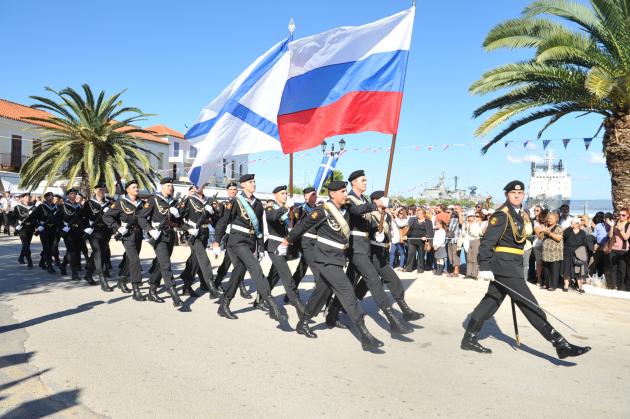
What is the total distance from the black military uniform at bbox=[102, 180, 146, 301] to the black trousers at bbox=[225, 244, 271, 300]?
1.97 meters

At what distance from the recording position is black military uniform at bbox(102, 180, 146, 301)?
8156mm

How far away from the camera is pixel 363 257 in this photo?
6211mm

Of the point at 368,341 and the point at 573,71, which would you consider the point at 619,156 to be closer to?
the point at 573,71

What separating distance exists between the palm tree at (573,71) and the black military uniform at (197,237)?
6.88m

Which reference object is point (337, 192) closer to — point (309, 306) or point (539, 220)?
point (309, 306)

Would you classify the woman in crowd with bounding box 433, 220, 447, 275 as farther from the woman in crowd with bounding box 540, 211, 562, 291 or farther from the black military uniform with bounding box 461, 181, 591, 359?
the black military uniform with bounding box 461, 181, 591, 359

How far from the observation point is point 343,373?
4.70 meters

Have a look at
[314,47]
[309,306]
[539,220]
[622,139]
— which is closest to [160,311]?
[309,306]

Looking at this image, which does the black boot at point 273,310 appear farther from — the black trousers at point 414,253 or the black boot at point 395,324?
the black trousers at point 414,253

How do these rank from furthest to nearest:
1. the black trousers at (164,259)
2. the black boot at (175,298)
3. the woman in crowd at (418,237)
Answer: the woman in crowd at (418,237) → the black trousers at (164,259) → the black boot at (175,298)

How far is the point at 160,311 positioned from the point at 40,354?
222 cm

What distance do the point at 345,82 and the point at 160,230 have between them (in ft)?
12.4

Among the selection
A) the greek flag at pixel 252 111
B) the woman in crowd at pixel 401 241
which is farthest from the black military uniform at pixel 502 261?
the woman in crowd at pixel 401 241

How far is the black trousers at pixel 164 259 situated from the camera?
7.64 meters
